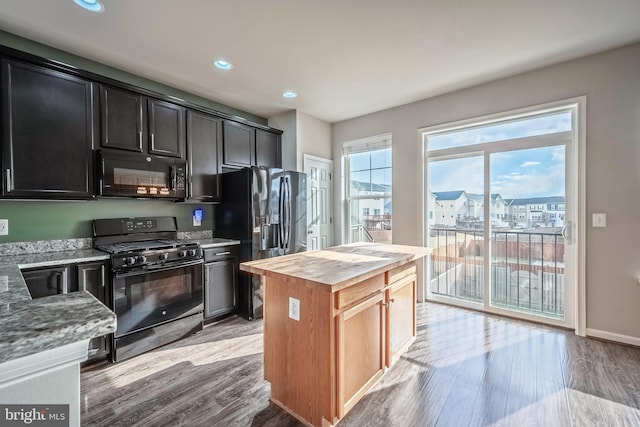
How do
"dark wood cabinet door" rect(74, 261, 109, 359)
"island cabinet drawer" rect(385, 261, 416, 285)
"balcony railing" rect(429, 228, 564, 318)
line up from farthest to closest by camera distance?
"balcony railing" rect(429, 228, 564, 318) → "dark wood cabinet door" rect(74, 261, 109, 359) → "island cabinet drawer" rect(385, 261, 416, 285)

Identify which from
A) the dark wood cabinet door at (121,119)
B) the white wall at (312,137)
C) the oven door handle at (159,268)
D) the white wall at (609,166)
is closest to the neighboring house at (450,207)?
the white wall at (609,166)

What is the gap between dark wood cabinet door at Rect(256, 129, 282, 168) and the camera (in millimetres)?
4137

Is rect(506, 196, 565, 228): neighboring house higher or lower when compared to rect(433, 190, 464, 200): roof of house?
lower

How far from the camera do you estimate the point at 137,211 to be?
3.23 m

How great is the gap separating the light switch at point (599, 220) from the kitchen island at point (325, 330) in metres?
2.13

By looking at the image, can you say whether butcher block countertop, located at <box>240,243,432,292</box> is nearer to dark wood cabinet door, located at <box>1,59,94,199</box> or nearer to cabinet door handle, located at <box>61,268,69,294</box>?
cabinet door handle, located at <box>61,268,69,294</box>

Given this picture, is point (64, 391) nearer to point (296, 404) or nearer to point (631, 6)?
point (296, 404)

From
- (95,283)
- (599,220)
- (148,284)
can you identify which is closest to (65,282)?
(95,283)

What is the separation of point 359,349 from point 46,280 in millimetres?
2375

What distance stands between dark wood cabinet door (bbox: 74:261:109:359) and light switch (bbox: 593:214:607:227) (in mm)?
4558

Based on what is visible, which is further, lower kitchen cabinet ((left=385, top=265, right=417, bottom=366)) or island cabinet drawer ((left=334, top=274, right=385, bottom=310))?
lower kitchen cabinet ((left=385, top=265, right=417, bottom=366))

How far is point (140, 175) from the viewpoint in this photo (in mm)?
2959

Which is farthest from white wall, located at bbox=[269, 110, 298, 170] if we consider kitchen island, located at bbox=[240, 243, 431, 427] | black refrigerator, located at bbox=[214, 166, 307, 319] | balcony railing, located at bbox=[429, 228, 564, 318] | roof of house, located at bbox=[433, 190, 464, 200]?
kitchen island, located at bbox=[240, 243, 431, 427]

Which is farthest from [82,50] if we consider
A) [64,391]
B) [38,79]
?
[64,391]
